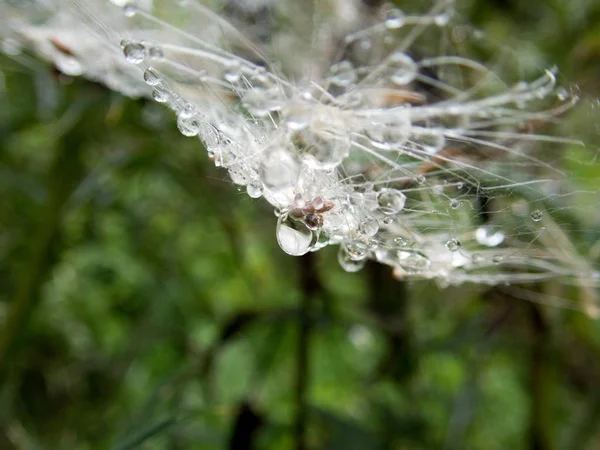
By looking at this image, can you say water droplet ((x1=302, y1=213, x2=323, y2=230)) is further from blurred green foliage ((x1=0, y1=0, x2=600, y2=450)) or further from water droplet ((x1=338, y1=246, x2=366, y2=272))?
blurred green foliage ((x1=0, y1=0, x2=600, y2=450))

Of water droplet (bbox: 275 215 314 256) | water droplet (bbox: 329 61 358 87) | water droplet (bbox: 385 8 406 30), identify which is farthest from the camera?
water droplet (bbox: 385 8 406 30)

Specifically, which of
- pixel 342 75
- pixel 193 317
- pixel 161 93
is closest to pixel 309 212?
pixel 161 93

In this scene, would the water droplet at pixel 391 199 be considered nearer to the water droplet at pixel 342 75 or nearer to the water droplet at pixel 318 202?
the water droplet at pixel 318 202

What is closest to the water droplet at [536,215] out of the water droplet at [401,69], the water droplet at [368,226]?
the water droplet at [368,226]

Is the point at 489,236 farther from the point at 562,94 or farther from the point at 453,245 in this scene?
the point at 562,94

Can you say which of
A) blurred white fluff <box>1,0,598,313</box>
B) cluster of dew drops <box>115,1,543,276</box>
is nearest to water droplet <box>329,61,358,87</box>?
blurred white fluff <box>1,0,598,313</box>

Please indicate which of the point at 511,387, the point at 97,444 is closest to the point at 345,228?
the point at 97,444

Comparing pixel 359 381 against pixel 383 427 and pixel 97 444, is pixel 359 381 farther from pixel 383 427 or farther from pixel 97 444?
pixel 97 444

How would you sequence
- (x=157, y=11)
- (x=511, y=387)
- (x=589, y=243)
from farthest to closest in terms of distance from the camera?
(x=511, y=387) → (x=157, y=11) → (x=589, y=243)

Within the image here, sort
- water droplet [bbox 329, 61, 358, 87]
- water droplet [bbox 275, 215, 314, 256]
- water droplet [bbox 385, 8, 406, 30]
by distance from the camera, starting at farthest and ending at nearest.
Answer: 1. water droplet [bbox 385, 8, 406, 30]
2. water droplet [bbox 329, 61, 358, 87]
3. water droplet [bbox 275, 215, 314, 256]
